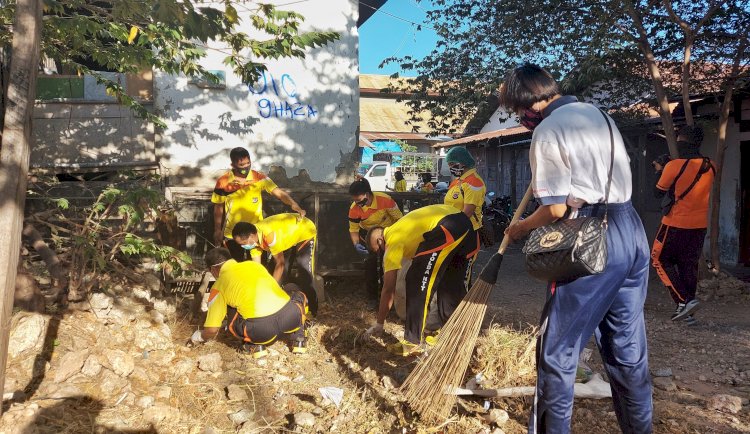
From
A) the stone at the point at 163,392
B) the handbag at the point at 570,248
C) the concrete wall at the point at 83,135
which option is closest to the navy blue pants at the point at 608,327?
the handbag at the point at 570,248

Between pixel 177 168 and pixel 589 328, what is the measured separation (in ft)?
19.6

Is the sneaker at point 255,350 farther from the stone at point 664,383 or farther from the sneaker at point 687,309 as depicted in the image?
the sneaker at point 687,309

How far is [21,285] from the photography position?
3.79m

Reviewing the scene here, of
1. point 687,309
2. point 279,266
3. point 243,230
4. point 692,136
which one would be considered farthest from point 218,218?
point 692,136

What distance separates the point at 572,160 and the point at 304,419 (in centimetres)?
202

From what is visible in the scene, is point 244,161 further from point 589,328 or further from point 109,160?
point 589,328

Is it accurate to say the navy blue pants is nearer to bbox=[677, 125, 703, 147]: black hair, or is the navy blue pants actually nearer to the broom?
the broom

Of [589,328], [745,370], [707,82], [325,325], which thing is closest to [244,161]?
[325,325]

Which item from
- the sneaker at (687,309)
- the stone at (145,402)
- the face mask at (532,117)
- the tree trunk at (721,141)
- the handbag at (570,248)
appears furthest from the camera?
the tree trunk at (721,141)

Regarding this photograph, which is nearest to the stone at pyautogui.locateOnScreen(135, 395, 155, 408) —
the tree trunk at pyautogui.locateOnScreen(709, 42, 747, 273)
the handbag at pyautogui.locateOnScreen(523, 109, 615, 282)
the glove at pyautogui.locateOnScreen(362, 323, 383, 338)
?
the glove at pyautogui.locateOnScreen(362, 323, 383, 338)

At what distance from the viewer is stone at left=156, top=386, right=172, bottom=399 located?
11.3ft

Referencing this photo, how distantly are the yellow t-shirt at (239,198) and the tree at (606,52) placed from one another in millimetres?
4300

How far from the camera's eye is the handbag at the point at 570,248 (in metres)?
2.21

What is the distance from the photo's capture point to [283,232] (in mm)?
5227
